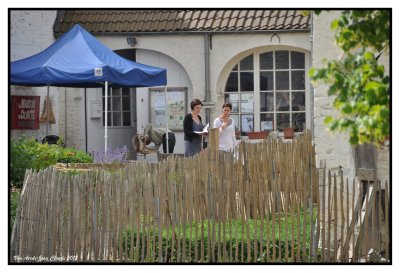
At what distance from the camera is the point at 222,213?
29.6ft

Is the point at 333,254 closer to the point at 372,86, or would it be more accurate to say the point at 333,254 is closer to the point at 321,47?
the point at 321,47

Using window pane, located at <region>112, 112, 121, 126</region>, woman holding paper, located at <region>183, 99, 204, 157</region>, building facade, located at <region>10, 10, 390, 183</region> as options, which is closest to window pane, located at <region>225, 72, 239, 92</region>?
building facade, located at <region>10, 10, 390, 183</region>

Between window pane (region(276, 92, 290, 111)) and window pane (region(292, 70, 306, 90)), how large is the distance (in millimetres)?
248

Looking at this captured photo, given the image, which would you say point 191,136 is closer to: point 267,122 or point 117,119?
point 267,122

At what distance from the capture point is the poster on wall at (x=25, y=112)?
61.8 ft

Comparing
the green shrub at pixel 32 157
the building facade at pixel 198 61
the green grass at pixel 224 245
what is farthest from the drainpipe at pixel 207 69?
the green grass at pixel 224 245

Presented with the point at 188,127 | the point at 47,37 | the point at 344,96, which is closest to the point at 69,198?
the point at 344,96

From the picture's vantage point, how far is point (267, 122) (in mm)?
19547

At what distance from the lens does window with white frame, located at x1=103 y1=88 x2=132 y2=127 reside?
2069 centimetres

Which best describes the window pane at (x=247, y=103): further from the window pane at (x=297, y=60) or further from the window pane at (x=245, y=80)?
the window pane at (x=297, y=60)

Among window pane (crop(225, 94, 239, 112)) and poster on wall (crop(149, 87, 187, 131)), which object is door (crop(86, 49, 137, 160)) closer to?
poster on wall (crop(149, 87, 187, 131))

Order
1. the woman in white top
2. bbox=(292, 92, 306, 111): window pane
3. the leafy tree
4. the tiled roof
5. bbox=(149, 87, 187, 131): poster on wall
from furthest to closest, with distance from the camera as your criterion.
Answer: bbox=(149, 87, 187, 131): poster on wall
bbox=(292, 92, 306, 111): window pane
the tiled roof
the woman in white top
the leafy tree

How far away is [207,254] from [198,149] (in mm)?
4919

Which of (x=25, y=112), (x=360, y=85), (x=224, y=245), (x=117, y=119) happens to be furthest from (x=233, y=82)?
(x=360, y=85)
